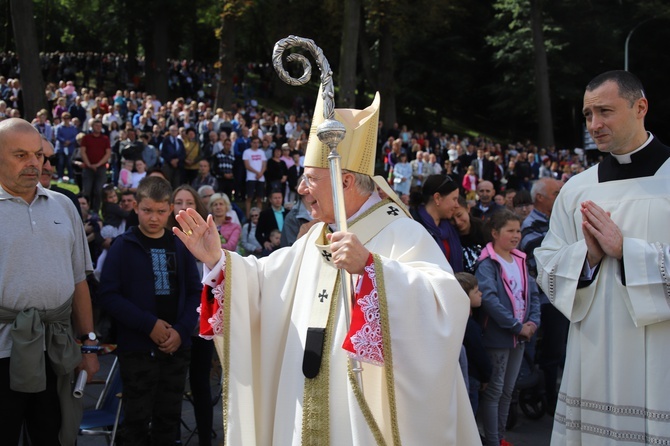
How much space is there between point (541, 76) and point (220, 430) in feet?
106

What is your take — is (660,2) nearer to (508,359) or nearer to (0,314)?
(508,359)

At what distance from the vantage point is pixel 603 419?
154 inches

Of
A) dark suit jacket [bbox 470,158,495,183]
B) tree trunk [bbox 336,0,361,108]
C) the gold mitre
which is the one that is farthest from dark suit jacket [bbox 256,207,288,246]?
dark suit jacket [bbox 470,158,495,183]

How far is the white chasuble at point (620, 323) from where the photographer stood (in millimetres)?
3793

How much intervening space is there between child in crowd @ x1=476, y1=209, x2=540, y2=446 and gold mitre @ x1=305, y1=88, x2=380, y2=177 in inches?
109

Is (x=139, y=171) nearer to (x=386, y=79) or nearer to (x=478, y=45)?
(x=386, y=79)

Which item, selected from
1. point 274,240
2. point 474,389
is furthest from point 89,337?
point 274,240

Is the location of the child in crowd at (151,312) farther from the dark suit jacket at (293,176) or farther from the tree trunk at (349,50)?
the tree trunk at (349,50)

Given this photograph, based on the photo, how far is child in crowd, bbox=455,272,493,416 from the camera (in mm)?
6012

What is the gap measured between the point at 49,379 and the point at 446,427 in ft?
7.88

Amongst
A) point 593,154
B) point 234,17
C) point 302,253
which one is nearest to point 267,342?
point 302,253

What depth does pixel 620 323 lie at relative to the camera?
12.9ft

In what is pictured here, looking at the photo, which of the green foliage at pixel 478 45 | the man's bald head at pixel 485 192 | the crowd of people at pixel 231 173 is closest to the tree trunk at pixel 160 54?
the green foliage at pixel 478 45

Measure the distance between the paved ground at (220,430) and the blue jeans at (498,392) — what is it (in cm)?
53
